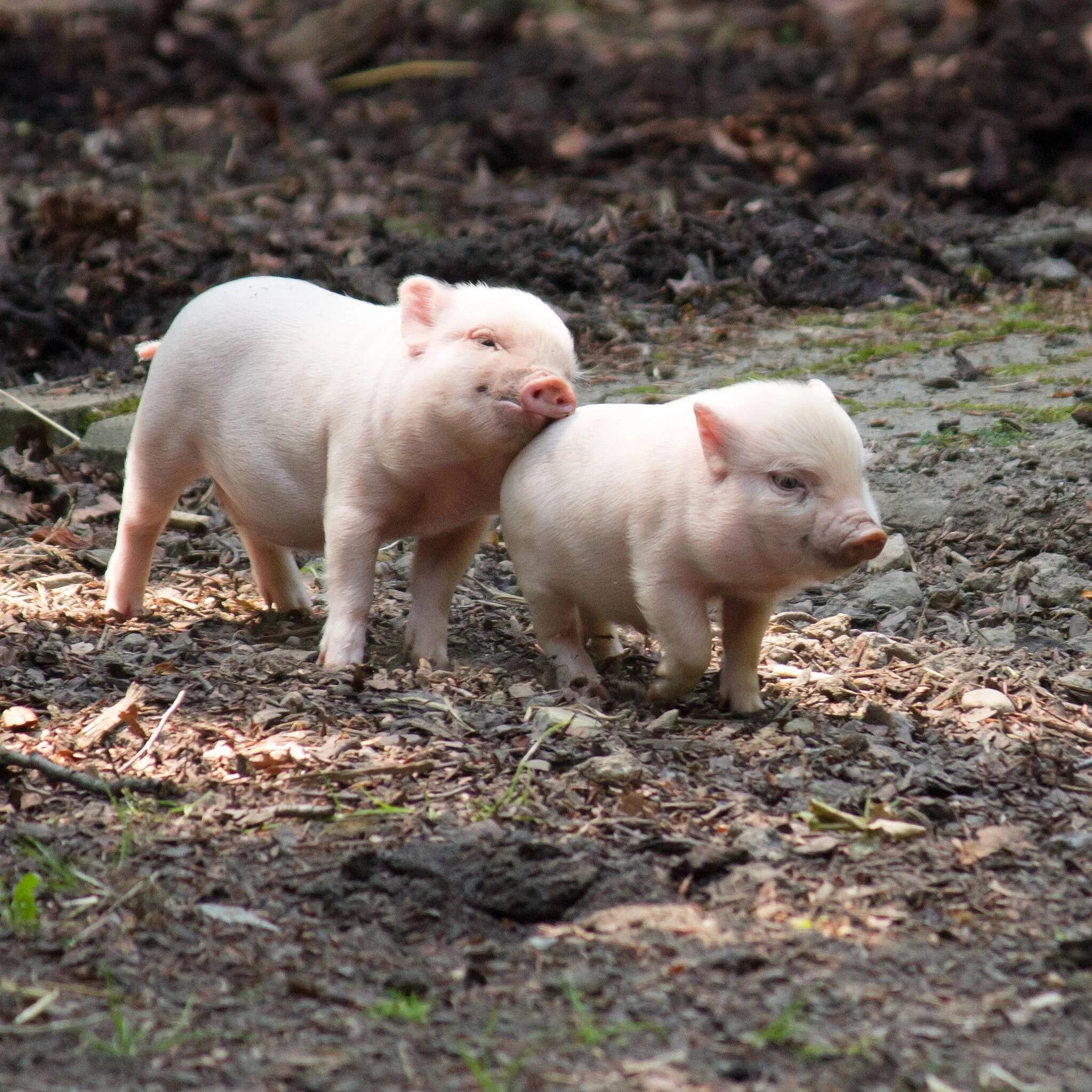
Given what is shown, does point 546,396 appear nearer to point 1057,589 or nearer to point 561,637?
point 561,637

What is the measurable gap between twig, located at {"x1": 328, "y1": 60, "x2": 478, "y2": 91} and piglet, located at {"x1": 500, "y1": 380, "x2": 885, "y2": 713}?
9526 millimetres

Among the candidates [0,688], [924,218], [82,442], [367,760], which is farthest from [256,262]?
[367,760]

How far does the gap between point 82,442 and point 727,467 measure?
3.92 meters

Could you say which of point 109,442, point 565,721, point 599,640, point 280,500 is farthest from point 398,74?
point 565,721

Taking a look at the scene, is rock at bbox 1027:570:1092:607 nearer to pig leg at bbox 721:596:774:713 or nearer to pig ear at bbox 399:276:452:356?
pig leg at bbox 721:596:774:713

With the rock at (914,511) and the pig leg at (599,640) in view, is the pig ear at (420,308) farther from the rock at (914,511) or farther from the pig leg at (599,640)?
the rock at (914,511)

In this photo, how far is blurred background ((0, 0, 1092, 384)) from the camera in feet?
28.0

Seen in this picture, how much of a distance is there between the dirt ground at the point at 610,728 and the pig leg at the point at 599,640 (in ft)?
0.31

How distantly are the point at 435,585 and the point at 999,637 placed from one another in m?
1.84

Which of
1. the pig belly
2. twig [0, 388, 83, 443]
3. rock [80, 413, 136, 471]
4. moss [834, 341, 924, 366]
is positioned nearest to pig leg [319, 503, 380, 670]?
the pig belly

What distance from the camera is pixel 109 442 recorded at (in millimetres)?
6996

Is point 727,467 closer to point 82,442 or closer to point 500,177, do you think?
point 82,442

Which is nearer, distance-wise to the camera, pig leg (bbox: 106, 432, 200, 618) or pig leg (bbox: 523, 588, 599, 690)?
pig leg (bbox: 523, 588, 599, 690)

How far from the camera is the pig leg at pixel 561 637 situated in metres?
4.65
